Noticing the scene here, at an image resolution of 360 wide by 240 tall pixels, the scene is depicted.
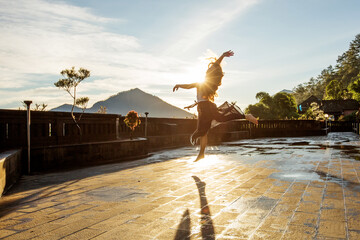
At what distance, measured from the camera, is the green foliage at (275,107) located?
6363 centimetres

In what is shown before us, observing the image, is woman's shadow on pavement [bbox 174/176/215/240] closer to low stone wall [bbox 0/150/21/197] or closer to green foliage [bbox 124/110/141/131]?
low stone wall [bbox 0/150/21/197]

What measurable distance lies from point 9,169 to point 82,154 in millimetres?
2909

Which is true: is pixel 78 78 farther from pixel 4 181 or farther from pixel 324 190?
pixel 324 190

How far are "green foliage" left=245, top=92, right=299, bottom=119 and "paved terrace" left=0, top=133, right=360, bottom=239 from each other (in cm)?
5899

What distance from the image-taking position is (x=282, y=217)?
3.35 metres

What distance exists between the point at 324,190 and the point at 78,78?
11.8m

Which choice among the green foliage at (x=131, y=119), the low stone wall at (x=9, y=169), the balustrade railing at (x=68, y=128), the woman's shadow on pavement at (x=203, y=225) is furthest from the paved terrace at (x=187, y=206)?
the green foliage at (x=131, y=119)

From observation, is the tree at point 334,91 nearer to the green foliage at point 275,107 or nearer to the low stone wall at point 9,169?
the green foliage at point 275,107

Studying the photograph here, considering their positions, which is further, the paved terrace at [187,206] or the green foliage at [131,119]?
the green foliage at [131,119]

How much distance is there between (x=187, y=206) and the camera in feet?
13.0

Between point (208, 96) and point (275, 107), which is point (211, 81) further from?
point (275, 107)

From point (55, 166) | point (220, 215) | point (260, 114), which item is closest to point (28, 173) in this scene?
point (55, 166)

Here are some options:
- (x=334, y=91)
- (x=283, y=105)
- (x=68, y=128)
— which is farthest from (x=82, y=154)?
(x=334, y=91)

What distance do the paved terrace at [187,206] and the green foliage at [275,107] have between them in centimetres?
5899
